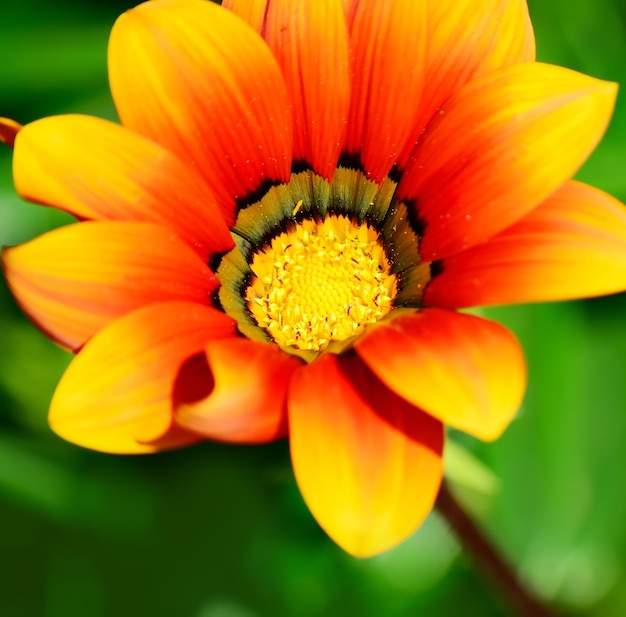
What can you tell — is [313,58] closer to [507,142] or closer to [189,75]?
[189,75]

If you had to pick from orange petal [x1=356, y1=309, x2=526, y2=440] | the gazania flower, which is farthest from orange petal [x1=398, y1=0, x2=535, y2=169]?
orange petal [x1=356, y1=309, x2=526, y2=440]

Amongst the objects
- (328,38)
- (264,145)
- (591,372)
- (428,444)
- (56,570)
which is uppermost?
(328,38)

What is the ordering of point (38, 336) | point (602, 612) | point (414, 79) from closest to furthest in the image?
point (414, 79)
point (602, 612)
point (38, 336)

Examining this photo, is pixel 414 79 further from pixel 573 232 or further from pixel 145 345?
pixel 145 345

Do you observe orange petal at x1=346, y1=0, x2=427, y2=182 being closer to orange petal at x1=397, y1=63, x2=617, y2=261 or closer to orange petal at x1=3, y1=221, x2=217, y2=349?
orange petal at x1=397, y1=63, x2=617, y2=261

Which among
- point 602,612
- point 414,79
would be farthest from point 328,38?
point 602,612

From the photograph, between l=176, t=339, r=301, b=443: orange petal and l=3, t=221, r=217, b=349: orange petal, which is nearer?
l=176, t=339, r=301, b=443: orange petal

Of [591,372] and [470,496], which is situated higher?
[591,372]

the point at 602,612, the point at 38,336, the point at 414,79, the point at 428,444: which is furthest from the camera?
the point at 38,336

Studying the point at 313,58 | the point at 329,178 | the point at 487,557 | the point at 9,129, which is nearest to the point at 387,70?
the point at 313,58
